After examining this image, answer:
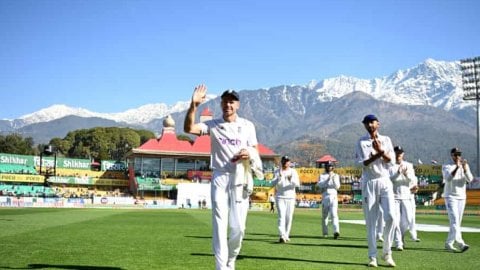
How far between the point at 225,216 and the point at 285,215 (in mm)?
7880

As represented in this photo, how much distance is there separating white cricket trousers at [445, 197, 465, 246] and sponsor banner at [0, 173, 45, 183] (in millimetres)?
74816

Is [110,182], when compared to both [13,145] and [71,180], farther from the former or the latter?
[13,145]

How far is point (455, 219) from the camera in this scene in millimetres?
12539

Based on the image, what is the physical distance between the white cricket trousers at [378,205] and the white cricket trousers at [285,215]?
4.92m

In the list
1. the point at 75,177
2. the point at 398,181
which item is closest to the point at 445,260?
the point at 398,181

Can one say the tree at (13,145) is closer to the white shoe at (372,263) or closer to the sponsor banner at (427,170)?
the sponsor banner at (427,170)

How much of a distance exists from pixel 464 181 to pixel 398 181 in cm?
184

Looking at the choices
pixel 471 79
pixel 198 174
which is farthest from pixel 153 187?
pixel 471 79

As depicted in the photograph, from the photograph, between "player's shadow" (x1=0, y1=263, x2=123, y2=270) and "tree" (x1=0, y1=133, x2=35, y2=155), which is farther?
"tree" (x1=0, y1=133, x2=35, y2=155)

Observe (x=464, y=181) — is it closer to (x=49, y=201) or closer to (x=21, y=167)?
(x=49, y=201)

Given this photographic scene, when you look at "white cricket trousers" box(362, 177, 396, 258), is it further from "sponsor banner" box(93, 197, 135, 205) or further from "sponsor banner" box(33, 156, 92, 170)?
"sponsor banner" box(33, 156, 92, 170)

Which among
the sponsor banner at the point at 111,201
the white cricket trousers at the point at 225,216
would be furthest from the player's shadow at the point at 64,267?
the sponsor banner at the point at 111,201

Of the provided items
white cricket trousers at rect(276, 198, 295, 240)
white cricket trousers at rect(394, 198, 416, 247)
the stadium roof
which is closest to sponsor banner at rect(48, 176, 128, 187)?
the stadium roof

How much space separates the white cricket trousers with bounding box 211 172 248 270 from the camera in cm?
722
